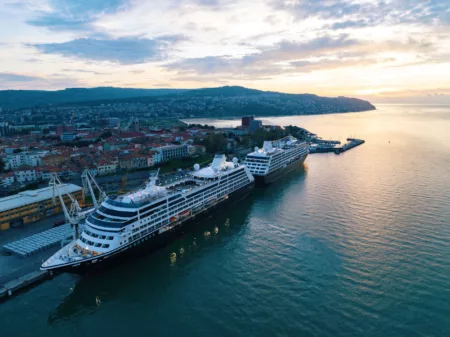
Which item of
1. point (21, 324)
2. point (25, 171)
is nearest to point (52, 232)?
point (21, 324)

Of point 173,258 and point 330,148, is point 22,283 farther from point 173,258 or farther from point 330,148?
point 330,148

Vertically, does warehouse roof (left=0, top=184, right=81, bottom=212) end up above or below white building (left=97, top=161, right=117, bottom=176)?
above

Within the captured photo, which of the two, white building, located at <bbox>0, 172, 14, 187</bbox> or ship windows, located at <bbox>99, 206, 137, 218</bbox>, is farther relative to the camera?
white building, located at <bbox>0, 172, 14, 187</bbox>

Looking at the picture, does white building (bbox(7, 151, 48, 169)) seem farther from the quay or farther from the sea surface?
the quay

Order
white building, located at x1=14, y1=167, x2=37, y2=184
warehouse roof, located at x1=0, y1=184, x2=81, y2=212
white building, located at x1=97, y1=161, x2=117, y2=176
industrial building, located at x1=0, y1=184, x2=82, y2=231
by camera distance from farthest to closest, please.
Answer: white building, located at x1=97, y1=161, x2=117, y2=176, white building, located at x1=14, y1=167, x2=37, y2=184, warehouse roof, located at x1=0, y1=184, x2=81, y2=212, industrial building, located at x1=0, y1=184, x2=82, y2=231

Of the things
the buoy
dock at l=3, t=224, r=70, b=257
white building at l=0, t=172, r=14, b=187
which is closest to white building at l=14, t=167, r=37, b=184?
white building at l=0, t=172, r=14, b=187

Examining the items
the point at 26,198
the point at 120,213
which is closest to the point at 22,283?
the point at 120,213

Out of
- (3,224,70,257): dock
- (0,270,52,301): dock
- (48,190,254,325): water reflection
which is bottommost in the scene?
(48,190,254,325): water reflection

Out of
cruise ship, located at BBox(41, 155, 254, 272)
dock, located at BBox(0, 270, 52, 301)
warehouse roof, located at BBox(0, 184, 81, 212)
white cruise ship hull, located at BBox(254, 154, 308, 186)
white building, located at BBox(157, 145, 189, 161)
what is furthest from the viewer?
white building, located at BBox(157, 145, 189, 161)
